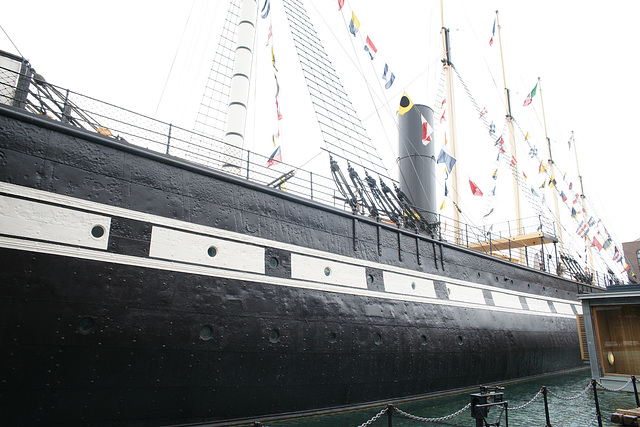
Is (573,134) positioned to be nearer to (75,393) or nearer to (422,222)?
(422,222)

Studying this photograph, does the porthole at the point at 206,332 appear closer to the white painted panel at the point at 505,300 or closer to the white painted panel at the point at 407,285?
the white painted panel at the point at 407,285

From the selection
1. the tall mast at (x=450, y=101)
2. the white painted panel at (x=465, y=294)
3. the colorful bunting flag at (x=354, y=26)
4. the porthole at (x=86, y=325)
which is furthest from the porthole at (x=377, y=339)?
the tall mast at (x=450, y=101)

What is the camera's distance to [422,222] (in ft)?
34.8

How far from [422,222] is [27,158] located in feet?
27.8

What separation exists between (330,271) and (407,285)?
7.48 feet

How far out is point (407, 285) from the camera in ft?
29.2

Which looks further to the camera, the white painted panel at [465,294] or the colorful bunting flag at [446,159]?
the colorful bunting flag at [446,159]

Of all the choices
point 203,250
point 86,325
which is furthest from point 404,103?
point 86,325

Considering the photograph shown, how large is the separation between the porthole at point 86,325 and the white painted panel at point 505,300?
10.2 metres

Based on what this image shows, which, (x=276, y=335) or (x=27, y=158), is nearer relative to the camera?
(x=27, y=158)

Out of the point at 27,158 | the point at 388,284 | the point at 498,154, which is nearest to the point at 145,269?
the point at 27,158

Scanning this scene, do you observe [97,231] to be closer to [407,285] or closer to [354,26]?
[407,285]

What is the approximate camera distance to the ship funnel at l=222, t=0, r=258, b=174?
353 inches

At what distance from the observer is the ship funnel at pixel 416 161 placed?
45.6ft
